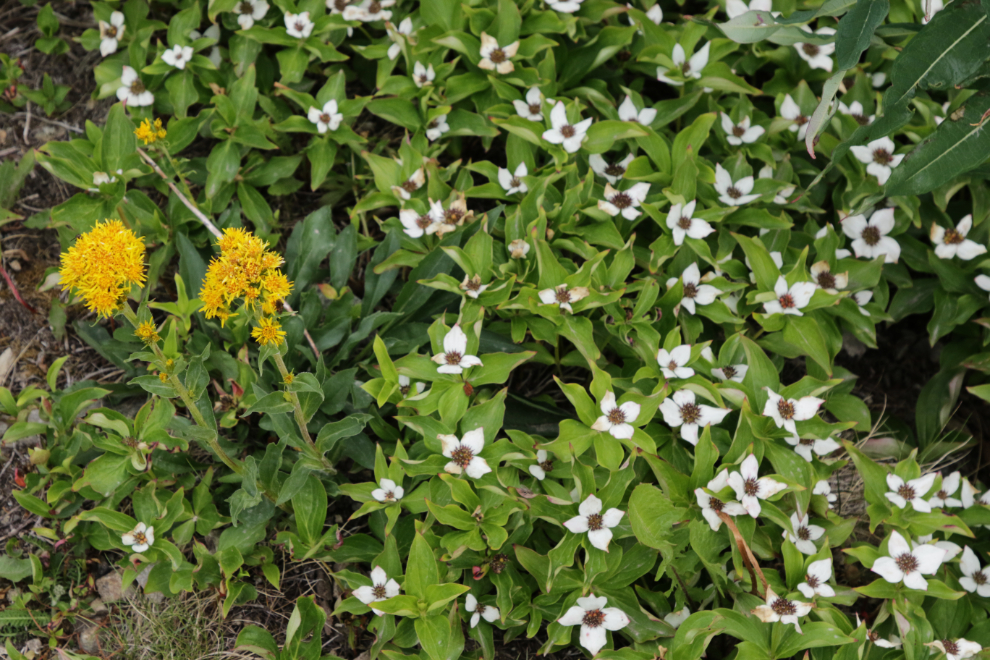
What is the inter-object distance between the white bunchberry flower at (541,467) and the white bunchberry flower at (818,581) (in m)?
0.75

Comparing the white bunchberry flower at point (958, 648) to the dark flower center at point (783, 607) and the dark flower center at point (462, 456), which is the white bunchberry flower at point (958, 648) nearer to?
the dark flower center at point (783, 607)

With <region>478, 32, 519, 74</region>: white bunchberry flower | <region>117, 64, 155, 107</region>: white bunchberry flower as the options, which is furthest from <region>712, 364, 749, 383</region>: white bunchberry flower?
<region>117, 64, 155, 107</region>: white bunchberry flower

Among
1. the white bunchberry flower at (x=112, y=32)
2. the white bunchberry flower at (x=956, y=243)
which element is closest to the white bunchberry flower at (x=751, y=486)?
the white bunchberry flower at (x=956, y=243)

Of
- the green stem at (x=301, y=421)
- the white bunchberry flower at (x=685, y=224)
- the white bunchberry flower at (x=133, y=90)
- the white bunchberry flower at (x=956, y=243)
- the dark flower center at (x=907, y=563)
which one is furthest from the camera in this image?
the white bunchberry flower at (x=133, y=90)

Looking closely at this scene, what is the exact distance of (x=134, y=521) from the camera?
6.61ft

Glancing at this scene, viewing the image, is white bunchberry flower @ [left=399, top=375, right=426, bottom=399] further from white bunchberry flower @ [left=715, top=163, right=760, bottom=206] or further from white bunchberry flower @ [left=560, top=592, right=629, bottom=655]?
white bunchberry flower @ [left=715, top=163, right=760, bottom=206]

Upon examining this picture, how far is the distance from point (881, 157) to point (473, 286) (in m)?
1.46

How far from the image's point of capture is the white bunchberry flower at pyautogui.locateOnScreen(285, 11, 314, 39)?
2482mm

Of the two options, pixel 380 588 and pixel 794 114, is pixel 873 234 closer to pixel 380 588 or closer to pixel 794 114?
pixel 794 114

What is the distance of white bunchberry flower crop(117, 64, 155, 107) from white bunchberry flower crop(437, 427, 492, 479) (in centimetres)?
173

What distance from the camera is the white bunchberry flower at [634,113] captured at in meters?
2.40

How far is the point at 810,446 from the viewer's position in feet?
6.77

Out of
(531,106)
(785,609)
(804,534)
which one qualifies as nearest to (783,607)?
(785,609)

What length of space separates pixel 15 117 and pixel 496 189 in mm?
2041
